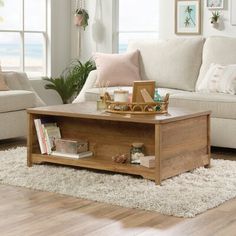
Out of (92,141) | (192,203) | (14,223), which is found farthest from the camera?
(92,141)

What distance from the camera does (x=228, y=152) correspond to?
203 inches

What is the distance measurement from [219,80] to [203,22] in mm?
1218

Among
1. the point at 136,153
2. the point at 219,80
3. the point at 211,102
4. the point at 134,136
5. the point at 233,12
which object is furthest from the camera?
the point at 233,12

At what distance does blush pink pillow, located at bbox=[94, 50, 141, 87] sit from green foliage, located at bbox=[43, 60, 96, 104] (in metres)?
0.96

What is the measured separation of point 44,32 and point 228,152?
3.14 metres

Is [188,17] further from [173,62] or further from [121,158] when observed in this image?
[121,158]

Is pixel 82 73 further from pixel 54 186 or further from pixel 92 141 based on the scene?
pixel 54 186

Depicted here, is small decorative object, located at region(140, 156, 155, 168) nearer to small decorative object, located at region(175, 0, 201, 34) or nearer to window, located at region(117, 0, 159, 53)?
small decorative object, located at region(175, 0, 201, 34)

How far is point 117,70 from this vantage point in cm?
607

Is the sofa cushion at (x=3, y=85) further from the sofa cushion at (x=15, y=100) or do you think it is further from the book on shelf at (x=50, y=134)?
the book on shelf at (x=50, y=134)

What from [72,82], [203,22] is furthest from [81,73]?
[203,22]

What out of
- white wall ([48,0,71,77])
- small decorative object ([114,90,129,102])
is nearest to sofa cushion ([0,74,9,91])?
white wall ([48,0,71,77])

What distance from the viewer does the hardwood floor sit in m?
2.93

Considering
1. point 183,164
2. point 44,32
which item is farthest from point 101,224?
point 44,32
